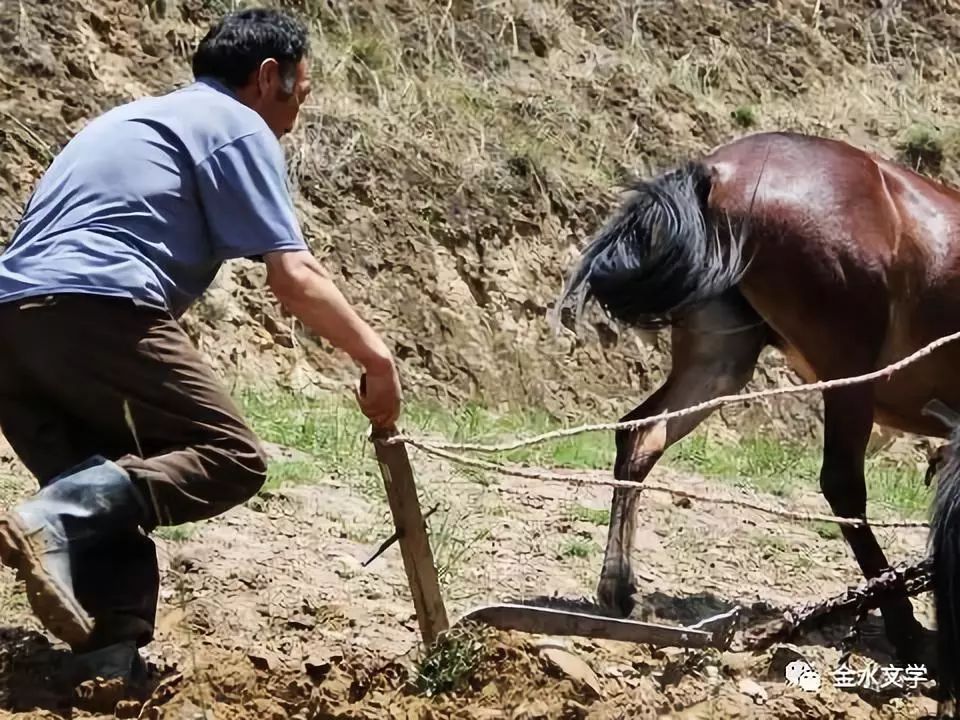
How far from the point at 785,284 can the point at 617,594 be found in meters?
1.38

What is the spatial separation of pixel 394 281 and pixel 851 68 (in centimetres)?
601

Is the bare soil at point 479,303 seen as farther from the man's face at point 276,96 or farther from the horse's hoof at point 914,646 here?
the man's face at point 276,96

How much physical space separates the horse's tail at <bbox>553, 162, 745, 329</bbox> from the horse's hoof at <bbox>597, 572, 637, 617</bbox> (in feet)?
3.41

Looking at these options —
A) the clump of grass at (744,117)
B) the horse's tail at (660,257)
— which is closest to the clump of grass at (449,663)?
the horse's tail at (660,257)

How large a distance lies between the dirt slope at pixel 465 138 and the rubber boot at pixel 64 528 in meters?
4.32

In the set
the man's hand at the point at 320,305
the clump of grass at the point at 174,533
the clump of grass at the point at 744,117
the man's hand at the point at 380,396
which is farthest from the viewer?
the clump of grass at the point at 744,117

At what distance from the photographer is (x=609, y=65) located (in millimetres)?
11320

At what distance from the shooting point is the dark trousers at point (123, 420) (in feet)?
11.6

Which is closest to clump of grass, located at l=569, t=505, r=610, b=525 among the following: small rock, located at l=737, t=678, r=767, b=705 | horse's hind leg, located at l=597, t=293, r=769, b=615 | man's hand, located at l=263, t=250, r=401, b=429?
horse's hind leg, located at l=597, t=293, r=769, b=615

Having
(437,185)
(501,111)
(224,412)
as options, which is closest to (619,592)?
(224,412)

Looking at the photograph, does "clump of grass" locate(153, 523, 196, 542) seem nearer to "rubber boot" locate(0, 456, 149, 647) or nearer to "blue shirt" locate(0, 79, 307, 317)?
"rubber boot" locate(0, 456, 149, 647)

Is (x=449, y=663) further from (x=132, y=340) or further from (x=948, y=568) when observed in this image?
(x=948, y=568)

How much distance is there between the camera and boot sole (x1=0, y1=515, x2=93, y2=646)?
3.30 m

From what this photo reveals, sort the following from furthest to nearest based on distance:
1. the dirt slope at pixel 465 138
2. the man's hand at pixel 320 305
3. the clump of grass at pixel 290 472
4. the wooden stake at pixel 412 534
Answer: the dirt slope at pixel 465 138
the clump of grass at pixel 290 472
the wooden stake at pixel 412 534
the man's hand at pixel 320 305
